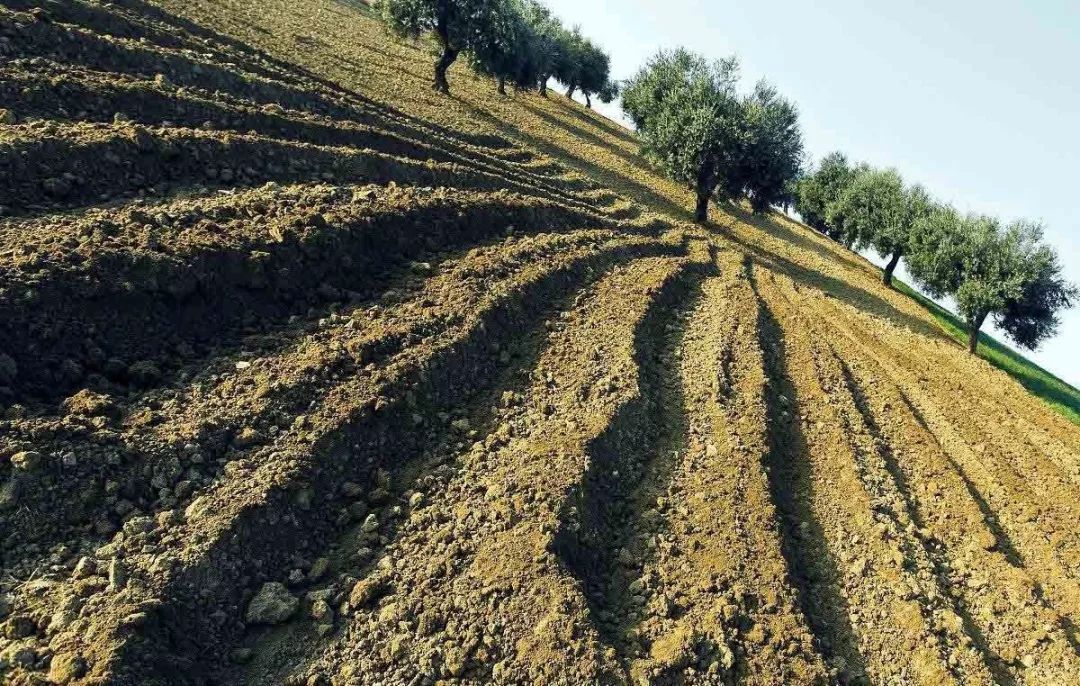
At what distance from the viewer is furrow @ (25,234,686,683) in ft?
21.1

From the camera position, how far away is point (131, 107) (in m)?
13.4

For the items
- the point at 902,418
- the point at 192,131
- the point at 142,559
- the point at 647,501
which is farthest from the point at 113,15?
the point at 902,418

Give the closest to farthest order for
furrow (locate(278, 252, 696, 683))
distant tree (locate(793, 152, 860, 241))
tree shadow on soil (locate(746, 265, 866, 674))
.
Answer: furrow (locate(278, 252, 696, 683)), tree shadow on soil (locate(746, 265, 866, 674)), distant tree (locate(793, 152, 860, 241))

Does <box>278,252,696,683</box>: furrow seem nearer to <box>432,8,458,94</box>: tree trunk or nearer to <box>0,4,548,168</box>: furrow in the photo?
<box>0,4,548,168</box>: furrow

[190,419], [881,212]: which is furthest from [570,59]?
[190,419]

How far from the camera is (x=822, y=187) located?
58.7 m

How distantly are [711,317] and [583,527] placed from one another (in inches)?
399

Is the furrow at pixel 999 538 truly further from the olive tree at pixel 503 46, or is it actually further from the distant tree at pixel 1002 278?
the olive tree at pixel 503 46

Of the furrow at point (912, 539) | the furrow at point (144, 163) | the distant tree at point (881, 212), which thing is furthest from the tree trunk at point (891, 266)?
the furrow at point (144, 163)

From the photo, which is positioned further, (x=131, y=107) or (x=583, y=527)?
(x=131, y=107)

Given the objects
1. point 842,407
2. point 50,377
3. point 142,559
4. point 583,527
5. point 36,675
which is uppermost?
point 842,407

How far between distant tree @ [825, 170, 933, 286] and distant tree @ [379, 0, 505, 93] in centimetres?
2687

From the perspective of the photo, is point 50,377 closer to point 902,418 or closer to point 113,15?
point 113,15

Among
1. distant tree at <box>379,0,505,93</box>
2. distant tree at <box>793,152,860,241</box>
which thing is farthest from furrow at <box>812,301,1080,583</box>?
distant tree at <box>793,152,860,241</box>
